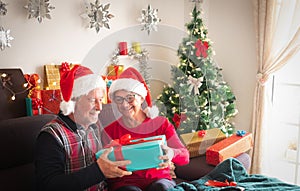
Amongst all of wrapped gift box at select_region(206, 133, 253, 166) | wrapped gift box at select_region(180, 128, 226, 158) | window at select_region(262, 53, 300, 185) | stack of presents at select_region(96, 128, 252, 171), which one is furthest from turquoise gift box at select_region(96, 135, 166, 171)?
window at select_region(262, 53, 300, 185)

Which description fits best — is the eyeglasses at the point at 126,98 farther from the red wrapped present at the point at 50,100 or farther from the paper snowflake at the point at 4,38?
the paper snowflake at the point at 4,38

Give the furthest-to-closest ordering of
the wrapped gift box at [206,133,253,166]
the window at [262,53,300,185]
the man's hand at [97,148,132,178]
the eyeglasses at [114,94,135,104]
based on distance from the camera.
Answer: the window at [262,53,300,185]
the wrapped gift box at [206,133,253,166]
the eyeglasses at [114,94,135,104]
the man's hand at [97,148,132,178]

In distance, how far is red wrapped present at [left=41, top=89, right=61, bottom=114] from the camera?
242 centimetres

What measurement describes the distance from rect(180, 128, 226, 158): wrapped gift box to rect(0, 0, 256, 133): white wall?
624 millimetres

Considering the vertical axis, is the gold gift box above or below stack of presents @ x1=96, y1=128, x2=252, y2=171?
above

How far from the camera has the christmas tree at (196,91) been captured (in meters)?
2.97

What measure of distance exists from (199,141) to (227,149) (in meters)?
0.24

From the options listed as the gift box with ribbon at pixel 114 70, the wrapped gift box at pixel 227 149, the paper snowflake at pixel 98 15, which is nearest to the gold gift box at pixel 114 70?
the gift box with ribbon at pixel 114 70

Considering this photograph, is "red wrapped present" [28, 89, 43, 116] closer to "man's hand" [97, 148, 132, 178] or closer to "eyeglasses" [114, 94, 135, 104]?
"eyeglasses" [114, 94, 135, 104]

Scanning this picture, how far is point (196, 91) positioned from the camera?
2920 mm

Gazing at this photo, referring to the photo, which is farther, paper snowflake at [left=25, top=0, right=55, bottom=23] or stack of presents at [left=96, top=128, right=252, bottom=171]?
paper snowflake at [left=25, top=0, right=55, bottom=23]

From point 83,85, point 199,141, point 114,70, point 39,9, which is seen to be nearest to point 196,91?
point 199,141

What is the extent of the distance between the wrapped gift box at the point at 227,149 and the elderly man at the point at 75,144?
0.86 meters

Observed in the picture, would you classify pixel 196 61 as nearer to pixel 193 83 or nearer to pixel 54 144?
pixel 193 83
